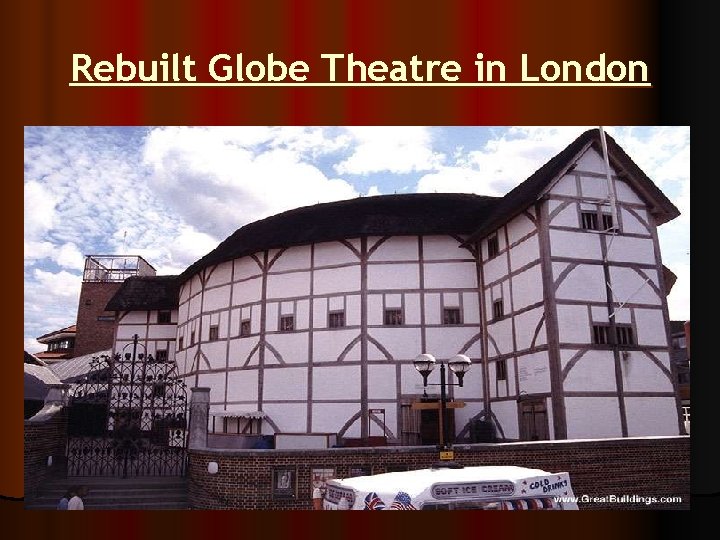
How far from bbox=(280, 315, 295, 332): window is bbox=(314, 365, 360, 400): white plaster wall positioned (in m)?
2.01

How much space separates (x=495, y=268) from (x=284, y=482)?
10383 millimetres

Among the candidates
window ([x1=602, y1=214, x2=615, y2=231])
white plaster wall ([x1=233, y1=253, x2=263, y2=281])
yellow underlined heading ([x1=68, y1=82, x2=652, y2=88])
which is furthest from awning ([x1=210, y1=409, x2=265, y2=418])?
yellow underlined heading ([x1=68, y1=82, x2=652, y2=88])

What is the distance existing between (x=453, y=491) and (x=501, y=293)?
11.4 m

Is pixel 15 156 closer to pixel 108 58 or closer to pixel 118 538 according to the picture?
pixel 108 58

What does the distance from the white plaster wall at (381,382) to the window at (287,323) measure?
3.47m

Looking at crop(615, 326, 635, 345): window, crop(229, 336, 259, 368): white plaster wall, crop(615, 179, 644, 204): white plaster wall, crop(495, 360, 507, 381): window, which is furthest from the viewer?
crop(229, 336, 259, 368): white plaster wall

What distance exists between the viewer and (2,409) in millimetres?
9172

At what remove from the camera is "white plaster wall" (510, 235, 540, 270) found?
1679 centimetres

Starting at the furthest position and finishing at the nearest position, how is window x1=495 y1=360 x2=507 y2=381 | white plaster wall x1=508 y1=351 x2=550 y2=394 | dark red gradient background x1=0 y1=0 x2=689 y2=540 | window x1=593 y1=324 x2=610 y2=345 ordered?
window x1=495 y1=360 x2=507 y2=381 < window x1=593 y1=324 x2=610 y2=345 < white plaster wall x1=508 y1=351 x2=550 y2=394 < dark red gradient background x1=0 y1=0 x2=689 y2=540

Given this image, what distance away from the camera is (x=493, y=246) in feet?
63.8

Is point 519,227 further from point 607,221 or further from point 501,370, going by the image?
point 501,370

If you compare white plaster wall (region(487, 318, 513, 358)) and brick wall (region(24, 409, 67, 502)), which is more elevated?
white plaster wall (region(487, 318, 513, 358))

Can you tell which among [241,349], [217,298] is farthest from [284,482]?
[217,298]

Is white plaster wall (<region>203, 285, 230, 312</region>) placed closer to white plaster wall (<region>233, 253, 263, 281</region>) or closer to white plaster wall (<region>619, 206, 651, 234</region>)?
white plaster wall (<region>233, 253, 263, 281</region>)
